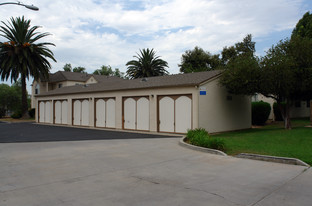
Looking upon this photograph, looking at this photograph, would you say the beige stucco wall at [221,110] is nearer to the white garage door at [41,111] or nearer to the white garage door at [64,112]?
the white garage door at [64,112]

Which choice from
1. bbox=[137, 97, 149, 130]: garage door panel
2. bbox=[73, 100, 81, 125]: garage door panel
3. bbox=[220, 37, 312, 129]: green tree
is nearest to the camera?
bbox=[220, 37, 312, 129]: green tree

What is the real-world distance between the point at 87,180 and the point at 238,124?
615 inches

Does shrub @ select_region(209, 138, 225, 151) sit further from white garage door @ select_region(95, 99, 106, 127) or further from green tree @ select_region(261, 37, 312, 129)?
white garage door @ select_region(95, 99, 106, 127)

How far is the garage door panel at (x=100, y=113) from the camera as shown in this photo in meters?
22.5

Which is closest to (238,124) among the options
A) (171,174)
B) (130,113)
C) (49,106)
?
(130,113)

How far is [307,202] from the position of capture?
192 inches

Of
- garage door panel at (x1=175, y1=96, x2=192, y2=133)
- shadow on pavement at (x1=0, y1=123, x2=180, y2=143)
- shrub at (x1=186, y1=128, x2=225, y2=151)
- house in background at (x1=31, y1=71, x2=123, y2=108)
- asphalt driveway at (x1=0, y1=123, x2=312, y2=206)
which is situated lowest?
asphalt driveway at (x1=0, y1=123, x2=312, y2=206)

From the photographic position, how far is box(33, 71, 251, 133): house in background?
54.5ft

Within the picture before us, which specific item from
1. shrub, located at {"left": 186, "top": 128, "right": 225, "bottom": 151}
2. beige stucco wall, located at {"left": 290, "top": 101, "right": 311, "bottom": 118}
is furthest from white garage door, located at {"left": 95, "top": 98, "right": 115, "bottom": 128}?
beige stucco wall, located at {"left": 290, "top": 101, "right": 311, "bottom": 118}

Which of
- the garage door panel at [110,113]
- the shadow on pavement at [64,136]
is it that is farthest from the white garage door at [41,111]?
the garage door panel at [110,113]

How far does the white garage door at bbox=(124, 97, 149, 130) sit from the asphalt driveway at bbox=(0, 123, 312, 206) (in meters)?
9.08

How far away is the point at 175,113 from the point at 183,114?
0.63 m

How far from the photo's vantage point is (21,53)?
36156mm

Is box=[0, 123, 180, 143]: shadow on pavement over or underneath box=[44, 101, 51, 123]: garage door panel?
underneath
